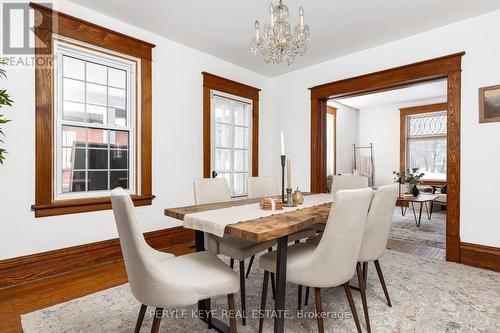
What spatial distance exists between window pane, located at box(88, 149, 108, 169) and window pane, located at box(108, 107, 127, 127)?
36cm

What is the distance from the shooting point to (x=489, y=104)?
9.52ft

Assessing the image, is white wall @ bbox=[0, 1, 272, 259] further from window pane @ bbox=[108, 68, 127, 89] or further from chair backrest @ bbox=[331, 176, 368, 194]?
chair backrest @ bbox=[331, 176, 368, 194]

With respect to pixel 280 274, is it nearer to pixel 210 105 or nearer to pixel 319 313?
pixel 319 313

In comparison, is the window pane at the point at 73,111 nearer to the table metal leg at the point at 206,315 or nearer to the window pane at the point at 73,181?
the window pane at the point at 73,181

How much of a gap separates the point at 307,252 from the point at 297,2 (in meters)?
2.42

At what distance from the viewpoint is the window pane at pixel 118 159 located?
3.21m

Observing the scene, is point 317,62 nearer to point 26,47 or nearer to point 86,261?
point 26,47

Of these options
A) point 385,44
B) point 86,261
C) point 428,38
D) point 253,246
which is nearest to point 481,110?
point 428,38

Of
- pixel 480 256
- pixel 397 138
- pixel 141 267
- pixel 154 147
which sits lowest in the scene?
pixel 480 256

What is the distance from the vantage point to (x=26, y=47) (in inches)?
100

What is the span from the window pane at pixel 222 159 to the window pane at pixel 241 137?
9.9 inches

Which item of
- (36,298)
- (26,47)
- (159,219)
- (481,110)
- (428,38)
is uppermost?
(428,38)

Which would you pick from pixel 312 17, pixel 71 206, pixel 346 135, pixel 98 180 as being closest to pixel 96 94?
pixel 98 180

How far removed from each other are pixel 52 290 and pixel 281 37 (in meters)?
2.91
